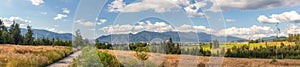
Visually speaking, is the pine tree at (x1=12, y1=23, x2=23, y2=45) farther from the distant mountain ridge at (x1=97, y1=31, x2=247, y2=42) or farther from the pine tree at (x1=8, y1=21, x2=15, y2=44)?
the distant mountain ridge at (x1=97, y1=31, x2=247, y2=42)

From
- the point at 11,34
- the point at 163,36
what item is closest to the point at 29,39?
the point at 11,34

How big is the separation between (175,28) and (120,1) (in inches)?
89.0

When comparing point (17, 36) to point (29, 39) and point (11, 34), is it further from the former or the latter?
point (29, 39)

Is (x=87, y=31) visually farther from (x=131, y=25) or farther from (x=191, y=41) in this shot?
(x=191, y=41)

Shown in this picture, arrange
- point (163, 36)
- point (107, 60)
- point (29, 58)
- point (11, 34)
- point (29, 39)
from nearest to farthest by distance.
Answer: point (107, 60)
point (163, 36)
point (29, 58)
point (11, 34)
point (29, 39)

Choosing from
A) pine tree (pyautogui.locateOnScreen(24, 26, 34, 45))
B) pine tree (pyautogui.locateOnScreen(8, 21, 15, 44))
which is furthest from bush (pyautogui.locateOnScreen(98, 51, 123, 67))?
pine tree (pyautogui.locateOnScreen(24, 26, 34, 45))

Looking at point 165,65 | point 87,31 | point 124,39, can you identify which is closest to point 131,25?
point 124,39

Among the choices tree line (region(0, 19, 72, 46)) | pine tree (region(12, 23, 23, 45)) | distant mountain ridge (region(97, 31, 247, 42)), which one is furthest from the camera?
pine tree (region(12, 23, 23, 45))

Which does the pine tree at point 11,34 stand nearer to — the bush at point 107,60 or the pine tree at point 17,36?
the pine tree at point 17,36

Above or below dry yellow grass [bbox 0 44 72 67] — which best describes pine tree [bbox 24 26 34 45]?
above

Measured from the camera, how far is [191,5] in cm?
1280

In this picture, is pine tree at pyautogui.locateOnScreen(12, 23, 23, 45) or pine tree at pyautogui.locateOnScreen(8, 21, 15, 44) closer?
pine tree at pyautogui.locateOnScreen(8, 21, 15, 44)

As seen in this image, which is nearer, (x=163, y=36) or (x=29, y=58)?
(x=163, y=36)

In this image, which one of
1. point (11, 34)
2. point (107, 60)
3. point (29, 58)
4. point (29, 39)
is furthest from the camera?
point (29, 39)
